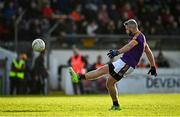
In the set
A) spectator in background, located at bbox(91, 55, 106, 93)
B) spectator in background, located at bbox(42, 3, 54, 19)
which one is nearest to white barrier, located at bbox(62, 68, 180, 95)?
spectator in background, located at bbox(91, 55, 106, 93)

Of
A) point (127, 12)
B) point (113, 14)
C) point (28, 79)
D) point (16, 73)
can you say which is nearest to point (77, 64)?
point (28, 79)

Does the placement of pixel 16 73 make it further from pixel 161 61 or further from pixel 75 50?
pixel 161 61

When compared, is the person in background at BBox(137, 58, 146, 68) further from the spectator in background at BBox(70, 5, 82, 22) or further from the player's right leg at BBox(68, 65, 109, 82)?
the player's right leg at BBox(68, 65, 109, 82)

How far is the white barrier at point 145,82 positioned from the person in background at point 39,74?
1151 millimetres

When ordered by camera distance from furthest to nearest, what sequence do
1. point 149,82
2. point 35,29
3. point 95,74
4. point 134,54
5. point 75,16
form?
point 75,16
point 35,29
point 149,82
point 95,74
point 134,54

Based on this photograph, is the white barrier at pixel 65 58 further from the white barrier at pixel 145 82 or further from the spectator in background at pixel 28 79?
the spectator in background at pixel 28 79

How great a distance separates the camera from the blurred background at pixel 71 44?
28391 mm

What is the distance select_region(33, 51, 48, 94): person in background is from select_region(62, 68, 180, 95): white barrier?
115cm

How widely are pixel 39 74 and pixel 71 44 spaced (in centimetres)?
259

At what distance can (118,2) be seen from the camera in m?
33.5

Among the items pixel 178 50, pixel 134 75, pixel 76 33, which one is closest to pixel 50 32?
pixel 76 33

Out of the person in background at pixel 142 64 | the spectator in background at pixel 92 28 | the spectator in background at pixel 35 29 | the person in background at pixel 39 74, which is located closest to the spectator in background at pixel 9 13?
the spectator in background at pixel 35 29

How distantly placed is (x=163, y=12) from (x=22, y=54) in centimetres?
926

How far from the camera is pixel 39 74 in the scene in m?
28.2
